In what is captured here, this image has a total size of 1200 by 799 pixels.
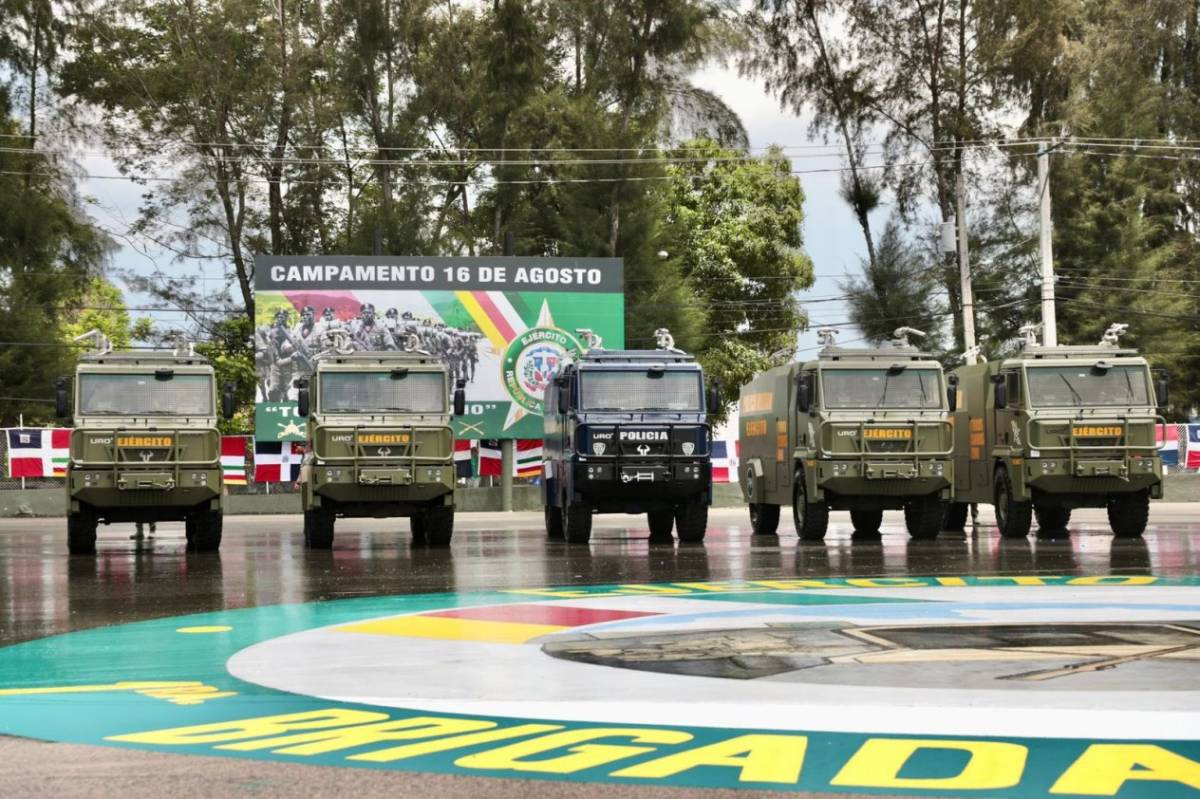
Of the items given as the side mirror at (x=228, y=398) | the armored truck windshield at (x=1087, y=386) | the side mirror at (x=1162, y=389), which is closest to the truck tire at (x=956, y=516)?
the armored truck windshield at (x=1087, y=386)

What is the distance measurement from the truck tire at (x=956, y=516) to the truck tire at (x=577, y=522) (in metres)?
6.88

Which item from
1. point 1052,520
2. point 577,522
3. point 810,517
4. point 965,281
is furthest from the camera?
point 965,281

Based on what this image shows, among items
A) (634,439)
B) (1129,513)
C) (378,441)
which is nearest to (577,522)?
(634,439)

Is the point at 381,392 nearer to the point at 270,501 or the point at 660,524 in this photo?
the point at 660,524

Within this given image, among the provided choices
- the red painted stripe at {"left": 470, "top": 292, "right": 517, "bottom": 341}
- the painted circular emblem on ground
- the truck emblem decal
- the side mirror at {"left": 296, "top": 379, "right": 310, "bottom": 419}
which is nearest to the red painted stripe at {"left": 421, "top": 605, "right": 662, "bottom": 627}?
the painted circular emblem on ground

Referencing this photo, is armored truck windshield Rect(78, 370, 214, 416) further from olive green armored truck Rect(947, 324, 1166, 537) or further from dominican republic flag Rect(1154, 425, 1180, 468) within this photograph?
dominican republic flag Rect(1154, 425, 1180, 468)

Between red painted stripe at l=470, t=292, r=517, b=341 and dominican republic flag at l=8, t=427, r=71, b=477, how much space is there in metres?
9.28

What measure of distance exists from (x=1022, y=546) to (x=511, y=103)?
109 feet

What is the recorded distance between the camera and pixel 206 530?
24641 mm

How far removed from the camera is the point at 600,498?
24.9 meters

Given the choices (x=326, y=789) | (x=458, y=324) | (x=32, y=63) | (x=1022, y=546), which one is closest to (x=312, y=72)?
(x=32, y=63)

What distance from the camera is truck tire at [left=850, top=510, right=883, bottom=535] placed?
27.3m

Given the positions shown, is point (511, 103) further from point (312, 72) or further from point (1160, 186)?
point (1160, 186)

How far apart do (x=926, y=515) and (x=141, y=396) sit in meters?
11.3
